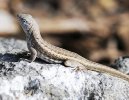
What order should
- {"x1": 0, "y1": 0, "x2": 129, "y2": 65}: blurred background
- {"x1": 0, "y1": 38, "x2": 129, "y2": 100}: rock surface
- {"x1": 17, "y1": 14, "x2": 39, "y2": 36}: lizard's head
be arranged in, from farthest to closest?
{"x1": 0, "y1": 0, "x2": 129, "y2": 65}: blurred background, {"x1": 17, "y1": 14, "x2": 39, "y2": 36}: lizard's head, {"x1": 0, "y1": 38, "x2": 129, "y2": 100}: rock surface

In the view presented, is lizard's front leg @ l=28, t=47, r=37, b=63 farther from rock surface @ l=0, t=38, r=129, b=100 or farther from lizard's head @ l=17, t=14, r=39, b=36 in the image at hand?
lizard's head @ l=17, t=14, r=39, b=36

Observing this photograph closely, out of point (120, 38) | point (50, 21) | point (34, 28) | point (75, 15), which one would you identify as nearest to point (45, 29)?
point (50, 21)

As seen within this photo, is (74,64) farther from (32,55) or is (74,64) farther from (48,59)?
(32,55)

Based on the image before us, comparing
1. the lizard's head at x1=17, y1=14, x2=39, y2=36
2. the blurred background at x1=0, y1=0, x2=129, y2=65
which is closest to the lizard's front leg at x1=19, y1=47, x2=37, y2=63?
the lizard's head at x1=17, y1=14, x2=39, y2=36

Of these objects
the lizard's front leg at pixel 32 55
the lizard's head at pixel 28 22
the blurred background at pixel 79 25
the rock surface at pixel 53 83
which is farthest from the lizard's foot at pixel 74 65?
the blurred background at pixel 79 25

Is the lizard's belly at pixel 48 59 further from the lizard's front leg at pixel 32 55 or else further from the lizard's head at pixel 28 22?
the lizard's head at pixel 28 22

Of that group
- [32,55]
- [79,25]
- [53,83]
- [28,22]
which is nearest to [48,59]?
[32,55]
